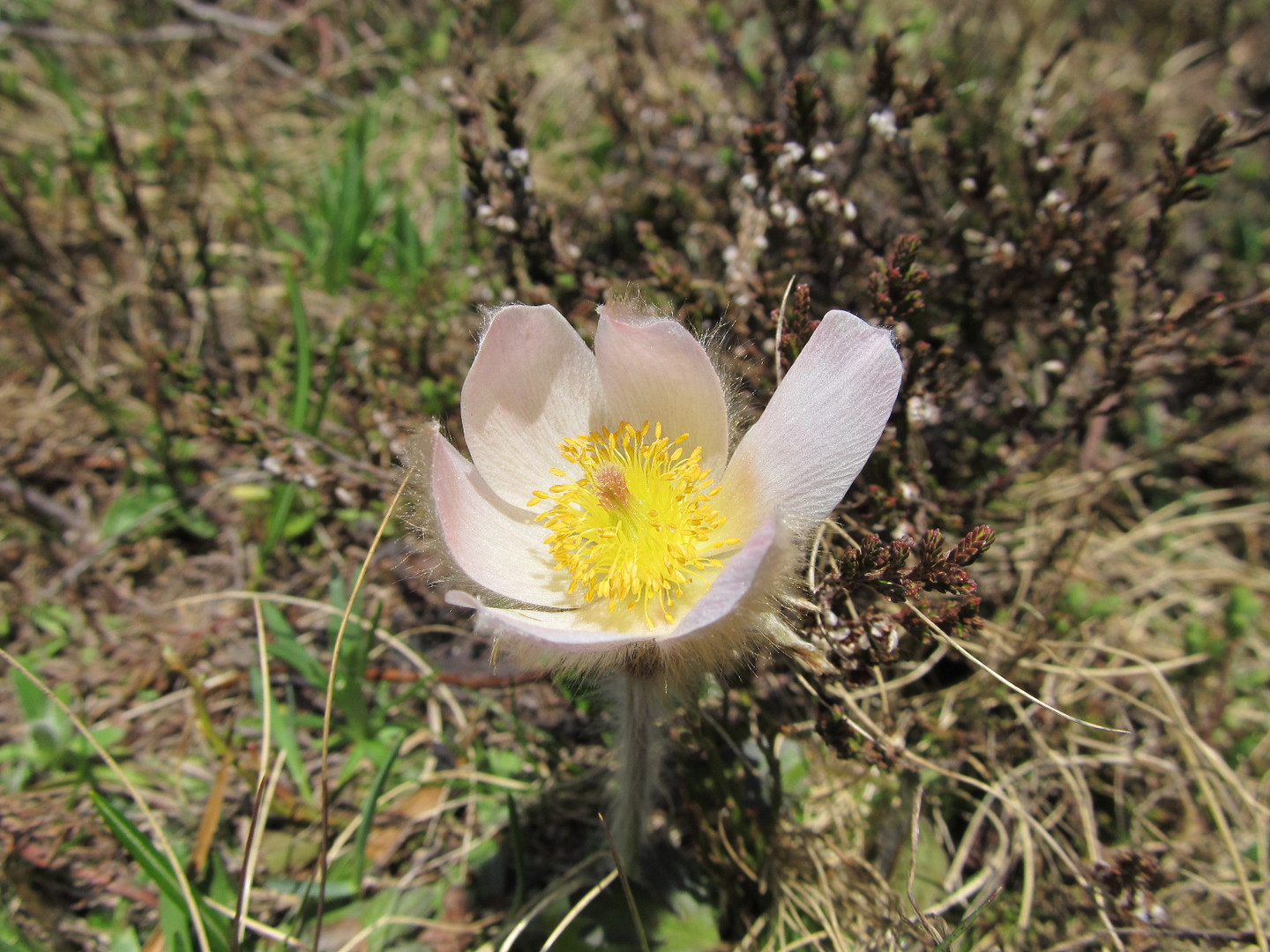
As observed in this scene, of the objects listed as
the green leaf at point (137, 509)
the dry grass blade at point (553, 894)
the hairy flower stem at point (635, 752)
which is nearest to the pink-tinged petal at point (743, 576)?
the hairy flower stem at point (635, 752)

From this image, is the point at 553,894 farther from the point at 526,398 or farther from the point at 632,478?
the point at 526,398

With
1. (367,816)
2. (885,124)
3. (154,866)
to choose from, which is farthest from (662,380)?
(154,866)

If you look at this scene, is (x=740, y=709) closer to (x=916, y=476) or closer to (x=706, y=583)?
(x=706, y=583)

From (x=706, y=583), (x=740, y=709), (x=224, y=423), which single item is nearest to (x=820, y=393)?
(x=706, y=583)

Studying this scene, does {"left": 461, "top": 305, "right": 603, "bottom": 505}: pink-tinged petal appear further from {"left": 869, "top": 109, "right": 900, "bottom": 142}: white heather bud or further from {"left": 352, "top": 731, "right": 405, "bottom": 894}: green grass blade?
{"left": 869, "top": 109, "right": 900, "bottom": 142}: white heather bud

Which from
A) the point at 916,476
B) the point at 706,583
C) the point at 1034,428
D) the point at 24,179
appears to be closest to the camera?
the point at 706,583

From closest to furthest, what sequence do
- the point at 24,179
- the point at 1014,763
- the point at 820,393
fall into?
the point at 820,393
the point at 1014,763
the point at 24,179

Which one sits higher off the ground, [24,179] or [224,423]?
[24,179]

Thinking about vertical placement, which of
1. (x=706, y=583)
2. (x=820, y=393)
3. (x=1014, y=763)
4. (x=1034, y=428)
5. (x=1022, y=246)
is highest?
(x=1022, y=246)

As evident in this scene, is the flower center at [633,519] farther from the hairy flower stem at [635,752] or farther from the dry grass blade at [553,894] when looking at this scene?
the dry grass blade at [553,894]
